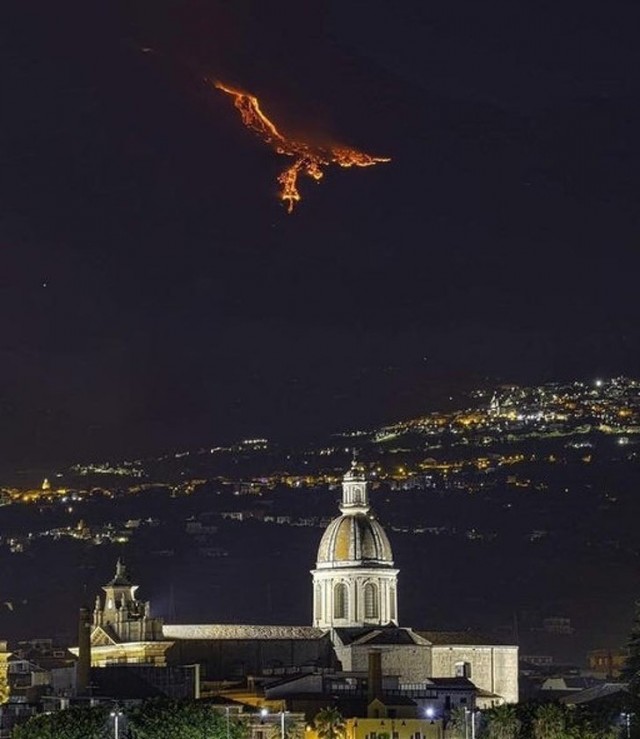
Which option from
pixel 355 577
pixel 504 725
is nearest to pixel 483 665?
pixel 355 577

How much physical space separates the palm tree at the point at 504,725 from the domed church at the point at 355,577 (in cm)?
3436

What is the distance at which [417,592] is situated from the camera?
196500mm

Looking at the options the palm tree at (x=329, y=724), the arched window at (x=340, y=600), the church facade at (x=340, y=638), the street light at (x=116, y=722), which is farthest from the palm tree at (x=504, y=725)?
the arched window at (x=340, y=600)

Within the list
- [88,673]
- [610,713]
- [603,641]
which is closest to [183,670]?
[88,673]

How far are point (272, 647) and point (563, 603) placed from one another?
67592 mm

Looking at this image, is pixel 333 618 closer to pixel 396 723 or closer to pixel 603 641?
pixel 396 723

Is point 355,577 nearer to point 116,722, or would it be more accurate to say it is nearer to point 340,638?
point 340,638

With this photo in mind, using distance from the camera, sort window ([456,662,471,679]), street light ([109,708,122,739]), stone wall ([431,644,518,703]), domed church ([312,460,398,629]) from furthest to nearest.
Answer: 1. domed church ([312,460,398,629])
2. stone wall ([431,644,518,703])
3. window ([456,662,471,679])
4. street light ([109,708,122,739])

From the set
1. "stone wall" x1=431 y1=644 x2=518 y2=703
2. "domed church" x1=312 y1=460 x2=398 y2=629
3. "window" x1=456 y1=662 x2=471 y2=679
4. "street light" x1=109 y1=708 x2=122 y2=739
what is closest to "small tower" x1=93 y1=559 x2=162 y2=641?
"domed church" x1=312 y1=460 x2=398 y2=629

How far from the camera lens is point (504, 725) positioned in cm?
9669

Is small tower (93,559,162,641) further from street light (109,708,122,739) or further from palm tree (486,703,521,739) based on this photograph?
street light (109,708,122,739)

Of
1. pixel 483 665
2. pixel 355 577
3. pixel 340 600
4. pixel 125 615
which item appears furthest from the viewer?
pixel 340 600

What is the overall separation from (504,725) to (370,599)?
37.3 m

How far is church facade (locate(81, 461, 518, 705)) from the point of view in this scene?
418 feet
